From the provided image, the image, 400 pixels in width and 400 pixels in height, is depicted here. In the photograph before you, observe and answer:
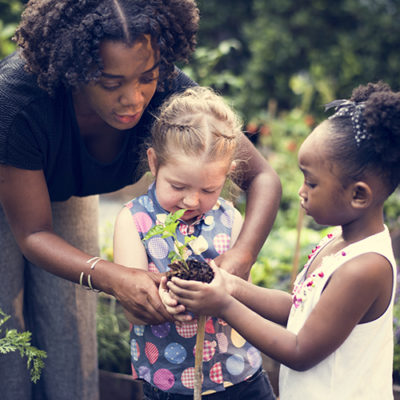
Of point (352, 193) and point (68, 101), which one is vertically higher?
point (68, 101)

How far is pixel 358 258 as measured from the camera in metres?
1.55

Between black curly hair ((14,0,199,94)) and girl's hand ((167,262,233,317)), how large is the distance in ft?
2.36

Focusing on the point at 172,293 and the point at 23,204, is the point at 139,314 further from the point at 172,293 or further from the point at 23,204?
the point at 23,204

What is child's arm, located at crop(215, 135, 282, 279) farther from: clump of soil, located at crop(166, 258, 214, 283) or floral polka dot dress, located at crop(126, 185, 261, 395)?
clump of soil, located at crop(166, 258, 214, 283)

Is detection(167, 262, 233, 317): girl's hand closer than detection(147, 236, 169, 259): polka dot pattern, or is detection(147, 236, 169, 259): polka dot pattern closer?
detection(167, 262, 233, 317): girl's hand

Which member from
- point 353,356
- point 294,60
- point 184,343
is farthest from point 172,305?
point 294,60

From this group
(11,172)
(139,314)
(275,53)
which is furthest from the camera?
(275,53)

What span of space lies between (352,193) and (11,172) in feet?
3.61

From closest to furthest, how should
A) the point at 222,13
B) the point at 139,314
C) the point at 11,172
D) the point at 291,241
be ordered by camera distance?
the point at 139,314, the point at 11,172, the point at 291,241, the point at 222,13

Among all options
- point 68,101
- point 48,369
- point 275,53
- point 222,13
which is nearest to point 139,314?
point 68,101

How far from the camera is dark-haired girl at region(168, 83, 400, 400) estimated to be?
4.98 ft

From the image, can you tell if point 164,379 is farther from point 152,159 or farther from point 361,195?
point 361,195

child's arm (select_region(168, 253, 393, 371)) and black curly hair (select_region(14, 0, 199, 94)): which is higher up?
black curly hair (select_region(14, 0, 199, 94))

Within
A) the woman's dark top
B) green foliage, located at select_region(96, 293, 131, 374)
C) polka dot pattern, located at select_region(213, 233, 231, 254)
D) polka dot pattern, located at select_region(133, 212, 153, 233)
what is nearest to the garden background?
green foliage, located at select_region(96, 293, 131, 374)
